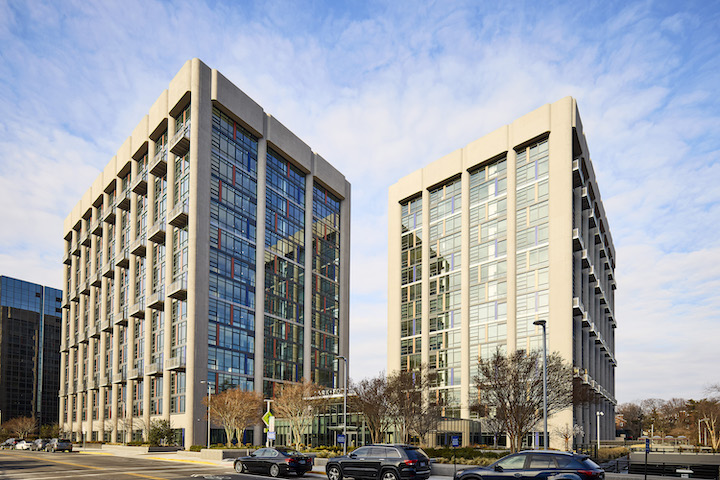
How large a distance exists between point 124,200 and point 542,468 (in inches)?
3396

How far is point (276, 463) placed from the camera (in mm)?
30516

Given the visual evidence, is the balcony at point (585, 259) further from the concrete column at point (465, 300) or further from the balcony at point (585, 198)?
the concrete column at point (465, 300)

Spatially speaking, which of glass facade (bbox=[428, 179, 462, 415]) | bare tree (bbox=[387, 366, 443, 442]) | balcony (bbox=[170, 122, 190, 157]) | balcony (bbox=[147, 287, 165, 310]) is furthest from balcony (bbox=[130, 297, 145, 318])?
bare tree (bbox=[387, 366, 443, 442])

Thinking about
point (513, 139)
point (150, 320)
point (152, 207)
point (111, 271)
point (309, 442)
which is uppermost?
point (513, 139)

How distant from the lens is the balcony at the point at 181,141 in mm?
75125

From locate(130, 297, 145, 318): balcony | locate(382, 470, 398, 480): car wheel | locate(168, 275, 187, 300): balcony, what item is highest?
locate(168, 275, 187, 300): balcony

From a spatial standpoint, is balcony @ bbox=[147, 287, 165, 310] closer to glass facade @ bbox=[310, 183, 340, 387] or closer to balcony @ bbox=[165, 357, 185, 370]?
balcony @ bbox=[165, 357, 185, 370]

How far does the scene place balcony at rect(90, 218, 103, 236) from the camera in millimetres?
106669

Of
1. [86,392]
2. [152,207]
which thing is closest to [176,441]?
[152,207]

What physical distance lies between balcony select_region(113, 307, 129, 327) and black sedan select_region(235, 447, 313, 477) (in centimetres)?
6332

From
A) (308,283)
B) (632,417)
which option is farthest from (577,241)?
(632,417)

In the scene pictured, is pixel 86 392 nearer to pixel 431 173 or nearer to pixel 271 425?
pixel 431 173

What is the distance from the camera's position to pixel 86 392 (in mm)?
105750

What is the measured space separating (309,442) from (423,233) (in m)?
31.8
